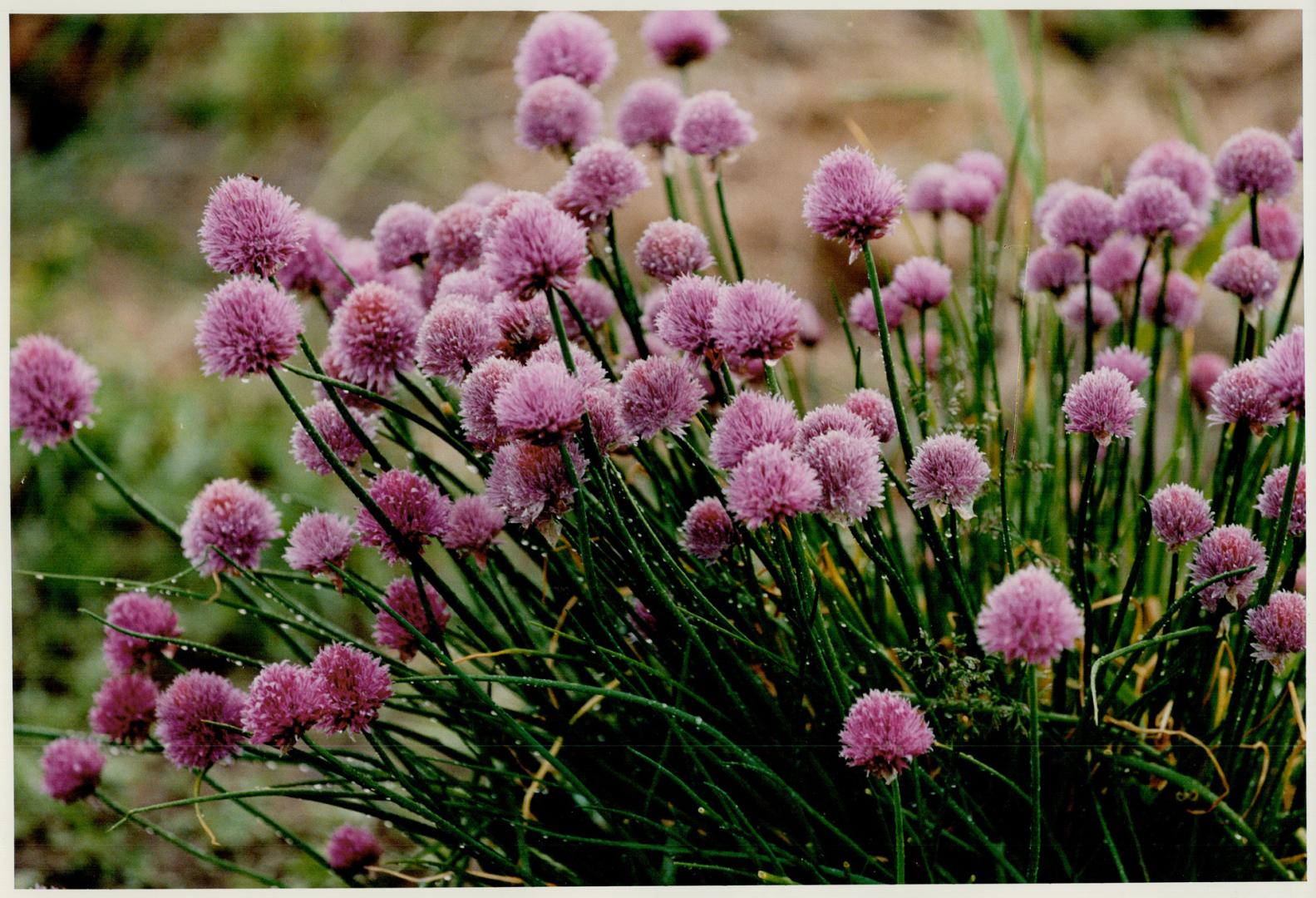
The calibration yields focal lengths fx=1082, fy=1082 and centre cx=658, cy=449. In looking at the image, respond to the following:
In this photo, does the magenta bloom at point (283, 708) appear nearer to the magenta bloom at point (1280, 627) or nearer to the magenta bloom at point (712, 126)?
the magenta bloom at point (712, 126)

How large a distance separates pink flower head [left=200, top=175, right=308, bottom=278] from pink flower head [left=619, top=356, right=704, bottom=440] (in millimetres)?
229

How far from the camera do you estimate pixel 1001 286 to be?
1.50 meters

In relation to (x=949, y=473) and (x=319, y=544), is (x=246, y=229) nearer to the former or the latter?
(x=319, y=544)

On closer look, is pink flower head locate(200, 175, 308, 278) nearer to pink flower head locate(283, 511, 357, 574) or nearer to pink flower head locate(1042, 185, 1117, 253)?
pink flower head locate(283, 511, 357, 574)

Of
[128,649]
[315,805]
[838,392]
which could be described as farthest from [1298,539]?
[315,805]

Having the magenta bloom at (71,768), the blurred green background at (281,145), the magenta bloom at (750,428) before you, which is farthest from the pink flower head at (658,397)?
the blurred green background at (281,145)

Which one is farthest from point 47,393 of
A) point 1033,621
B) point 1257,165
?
point 1257,165

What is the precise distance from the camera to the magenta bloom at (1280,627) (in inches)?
26.5

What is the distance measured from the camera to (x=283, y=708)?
63cm

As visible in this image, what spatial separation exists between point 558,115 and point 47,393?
412 mm

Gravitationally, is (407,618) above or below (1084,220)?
below

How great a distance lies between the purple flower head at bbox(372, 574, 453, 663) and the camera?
2.43 feet

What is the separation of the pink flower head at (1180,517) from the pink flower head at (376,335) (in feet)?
1.59

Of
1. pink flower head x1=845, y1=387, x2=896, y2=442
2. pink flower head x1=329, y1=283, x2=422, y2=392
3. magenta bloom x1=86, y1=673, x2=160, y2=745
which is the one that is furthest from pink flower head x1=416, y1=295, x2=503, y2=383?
magenta bloom x1=86, y1=673, x2=160, y2=745
